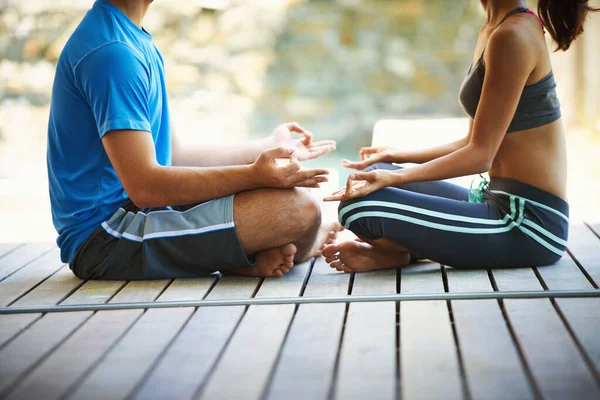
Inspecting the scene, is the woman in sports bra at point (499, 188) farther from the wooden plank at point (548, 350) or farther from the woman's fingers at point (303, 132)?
Result: the woman's fingers at point (303, 132)

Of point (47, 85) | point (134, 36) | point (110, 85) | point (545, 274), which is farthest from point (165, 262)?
point (47, 85)

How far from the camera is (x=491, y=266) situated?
249cm

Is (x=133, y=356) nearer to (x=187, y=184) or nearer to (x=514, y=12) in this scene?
(x=187, y=184)

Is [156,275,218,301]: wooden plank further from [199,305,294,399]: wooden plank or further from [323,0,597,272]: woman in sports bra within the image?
[323,0,597,272]: woman in sports bra

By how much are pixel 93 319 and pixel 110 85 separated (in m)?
0.73

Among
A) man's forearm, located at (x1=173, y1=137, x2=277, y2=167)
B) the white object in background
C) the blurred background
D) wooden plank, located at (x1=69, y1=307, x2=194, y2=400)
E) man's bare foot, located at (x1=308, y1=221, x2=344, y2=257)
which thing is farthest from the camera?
the blurred background

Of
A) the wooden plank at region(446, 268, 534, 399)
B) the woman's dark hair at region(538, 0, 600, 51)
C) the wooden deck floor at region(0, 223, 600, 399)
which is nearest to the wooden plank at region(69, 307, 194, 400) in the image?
the wooden deck floor at region(0, 223, 600, 399)

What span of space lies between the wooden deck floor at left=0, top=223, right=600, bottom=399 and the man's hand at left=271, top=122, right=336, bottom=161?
0.57 metres

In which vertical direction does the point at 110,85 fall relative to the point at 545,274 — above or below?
above

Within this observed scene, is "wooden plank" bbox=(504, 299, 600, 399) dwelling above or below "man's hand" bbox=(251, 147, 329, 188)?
below

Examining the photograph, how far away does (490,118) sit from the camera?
7.72 ft

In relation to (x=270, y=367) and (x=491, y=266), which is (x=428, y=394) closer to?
(x=270, y=367)

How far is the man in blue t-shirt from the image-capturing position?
7.75ft

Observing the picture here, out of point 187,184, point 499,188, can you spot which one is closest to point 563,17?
point 499,188
